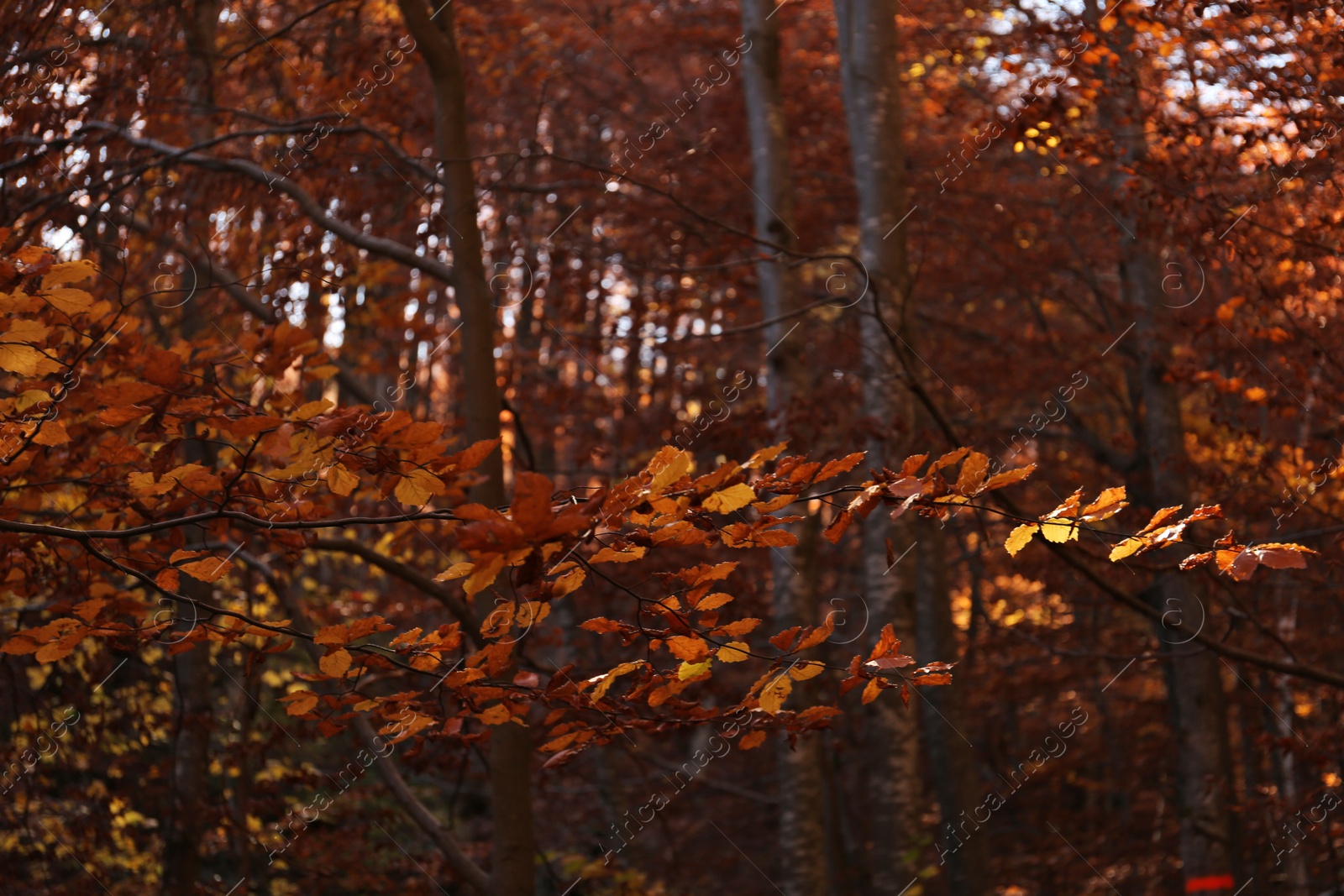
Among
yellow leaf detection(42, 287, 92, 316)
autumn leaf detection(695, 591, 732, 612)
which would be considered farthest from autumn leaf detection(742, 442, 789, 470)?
yellow leaf detection(42, 287, 92, 316)

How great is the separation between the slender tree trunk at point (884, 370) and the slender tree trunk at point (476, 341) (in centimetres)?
252

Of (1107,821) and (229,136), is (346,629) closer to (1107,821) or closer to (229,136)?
(229,136)

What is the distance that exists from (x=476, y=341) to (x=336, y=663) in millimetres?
2652

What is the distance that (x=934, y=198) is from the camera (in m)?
9.29

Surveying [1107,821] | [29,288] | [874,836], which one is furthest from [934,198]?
[29,288]

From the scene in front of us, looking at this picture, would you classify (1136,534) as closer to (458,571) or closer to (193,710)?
(458,571)

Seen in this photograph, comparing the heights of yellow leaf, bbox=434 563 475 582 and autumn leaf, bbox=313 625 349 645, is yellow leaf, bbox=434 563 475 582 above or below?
above

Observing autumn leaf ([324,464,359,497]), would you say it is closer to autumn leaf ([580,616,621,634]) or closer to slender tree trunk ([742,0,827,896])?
autumn leaf ([580,616,621,634])

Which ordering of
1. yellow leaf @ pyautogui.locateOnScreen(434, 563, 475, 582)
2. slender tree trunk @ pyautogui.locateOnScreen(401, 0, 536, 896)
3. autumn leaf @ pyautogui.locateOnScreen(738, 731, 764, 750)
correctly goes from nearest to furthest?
yellow leaf @ pyautogui.locateOnScreen(434, 563, 475, 582) → autumn leaf @ pyautogui.locateOnScreen(738, 731, 764, 750) → slender tree trunk @ pyautogui.locateOnScreen(401, 0, 536, 896)

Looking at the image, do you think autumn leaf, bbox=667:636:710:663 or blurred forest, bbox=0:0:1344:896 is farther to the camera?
blurred forest, bbox=0:0:1344:896

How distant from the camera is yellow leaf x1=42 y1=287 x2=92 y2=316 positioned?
237cm

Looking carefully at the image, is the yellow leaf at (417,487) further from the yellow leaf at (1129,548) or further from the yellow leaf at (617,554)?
the yellow leaf at (1129,548)

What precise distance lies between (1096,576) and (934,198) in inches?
224

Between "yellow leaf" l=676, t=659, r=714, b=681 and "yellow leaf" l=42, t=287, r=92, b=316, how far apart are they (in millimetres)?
1471
